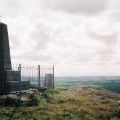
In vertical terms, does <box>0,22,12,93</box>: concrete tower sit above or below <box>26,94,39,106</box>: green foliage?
above

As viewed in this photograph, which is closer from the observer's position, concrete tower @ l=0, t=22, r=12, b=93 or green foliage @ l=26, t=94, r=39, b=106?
green foliage @ l=26, t=94, r=39, b=106

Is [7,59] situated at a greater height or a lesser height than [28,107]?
greater

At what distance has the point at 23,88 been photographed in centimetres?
3234

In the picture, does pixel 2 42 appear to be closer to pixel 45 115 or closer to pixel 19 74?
pixel 19 74

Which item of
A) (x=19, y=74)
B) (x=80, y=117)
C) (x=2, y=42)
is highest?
(x=2, y=42)

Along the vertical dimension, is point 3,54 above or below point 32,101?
above

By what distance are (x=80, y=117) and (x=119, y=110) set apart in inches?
169

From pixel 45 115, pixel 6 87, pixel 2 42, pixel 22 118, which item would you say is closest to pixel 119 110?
pixel 45 115

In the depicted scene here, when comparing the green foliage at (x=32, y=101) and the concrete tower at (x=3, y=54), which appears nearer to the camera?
the green foliage at (x=32, y=101)

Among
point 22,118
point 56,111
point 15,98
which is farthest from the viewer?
point 15,98

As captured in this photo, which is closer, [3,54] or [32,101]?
[32,101]

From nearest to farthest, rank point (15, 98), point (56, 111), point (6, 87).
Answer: point (56, 111)
point (15, 98)
point (6, 87)

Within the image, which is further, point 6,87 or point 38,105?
point 6,87

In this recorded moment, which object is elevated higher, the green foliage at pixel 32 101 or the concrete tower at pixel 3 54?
the concrete tower at pixel 3 54
